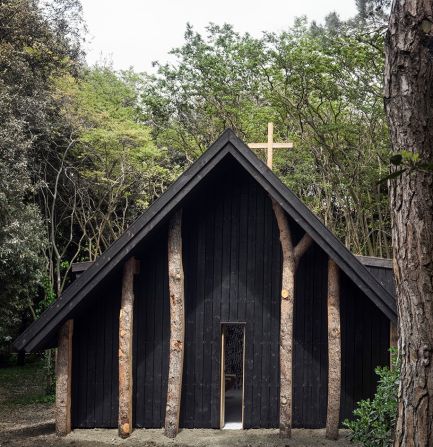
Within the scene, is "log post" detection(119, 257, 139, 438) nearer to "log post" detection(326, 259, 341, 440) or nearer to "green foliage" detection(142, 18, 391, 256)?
"log post" detection(326, 259, 341, 440)

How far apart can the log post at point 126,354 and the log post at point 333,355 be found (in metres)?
3.00

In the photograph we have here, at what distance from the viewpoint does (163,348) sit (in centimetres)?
1070

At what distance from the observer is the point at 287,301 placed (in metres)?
10.4

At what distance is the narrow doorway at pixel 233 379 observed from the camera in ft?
37.6

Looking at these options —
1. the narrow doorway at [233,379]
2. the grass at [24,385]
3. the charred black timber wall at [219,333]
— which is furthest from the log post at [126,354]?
the grass at [24,385]

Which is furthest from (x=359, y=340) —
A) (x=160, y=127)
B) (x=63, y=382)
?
(x=160, y=127)

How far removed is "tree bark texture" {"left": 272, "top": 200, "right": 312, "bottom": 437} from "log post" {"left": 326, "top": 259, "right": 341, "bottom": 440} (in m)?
0.56

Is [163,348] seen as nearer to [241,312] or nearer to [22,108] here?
[241,312]

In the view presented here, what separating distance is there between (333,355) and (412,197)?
5.79 m

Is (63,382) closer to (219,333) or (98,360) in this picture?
(98,360)

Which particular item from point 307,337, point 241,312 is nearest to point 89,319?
point 241,312

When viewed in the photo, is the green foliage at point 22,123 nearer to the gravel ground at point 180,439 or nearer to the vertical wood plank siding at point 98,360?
the vertical wood plank siding at point 98,360

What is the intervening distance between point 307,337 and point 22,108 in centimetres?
1043

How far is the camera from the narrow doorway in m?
11.5
